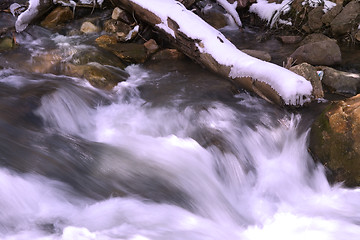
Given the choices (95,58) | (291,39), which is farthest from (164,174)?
(291,39)

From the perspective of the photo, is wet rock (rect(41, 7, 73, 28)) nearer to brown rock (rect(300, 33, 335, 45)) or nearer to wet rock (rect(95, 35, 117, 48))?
wet rock (rect(95, 35, 117, 48))

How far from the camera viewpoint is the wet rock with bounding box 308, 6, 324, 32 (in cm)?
650

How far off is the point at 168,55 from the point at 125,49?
76 centimetres

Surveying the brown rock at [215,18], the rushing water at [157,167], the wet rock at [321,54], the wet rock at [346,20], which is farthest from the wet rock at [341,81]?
the brown rock at [215,18]

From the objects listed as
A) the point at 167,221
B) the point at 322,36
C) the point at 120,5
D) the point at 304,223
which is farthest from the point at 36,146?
the point at 322,36

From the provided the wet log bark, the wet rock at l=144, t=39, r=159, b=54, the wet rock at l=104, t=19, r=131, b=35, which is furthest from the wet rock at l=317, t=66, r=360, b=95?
the wet rock at l=104, t=19, r=131, b=35

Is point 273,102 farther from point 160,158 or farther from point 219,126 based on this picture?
point 160,158

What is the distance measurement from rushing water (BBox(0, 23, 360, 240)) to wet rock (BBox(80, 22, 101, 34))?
1871 millimetres

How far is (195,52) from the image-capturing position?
502 centimetres

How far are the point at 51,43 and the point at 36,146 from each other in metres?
3.26

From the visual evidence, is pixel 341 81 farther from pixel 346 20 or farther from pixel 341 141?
pixel 346 20

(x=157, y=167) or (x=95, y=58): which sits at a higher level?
(x=95, y=58)

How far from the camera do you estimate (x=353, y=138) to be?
3143mm

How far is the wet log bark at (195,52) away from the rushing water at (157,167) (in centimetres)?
22
